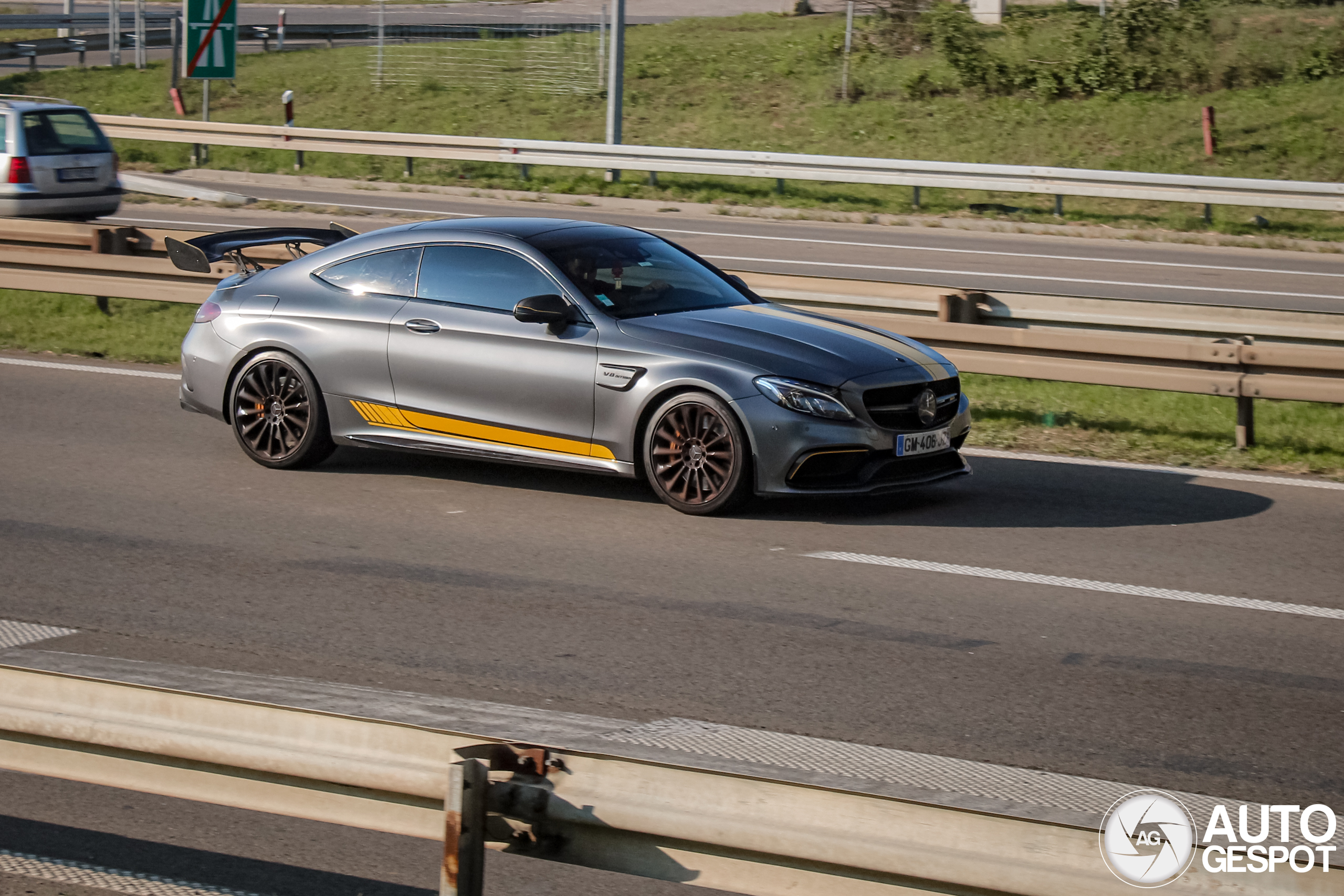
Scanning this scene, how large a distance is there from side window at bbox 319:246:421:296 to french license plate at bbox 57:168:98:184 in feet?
36.1

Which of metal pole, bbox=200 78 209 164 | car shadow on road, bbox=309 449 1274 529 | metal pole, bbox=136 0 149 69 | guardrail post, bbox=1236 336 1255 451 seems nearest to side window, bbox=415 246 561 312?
car shadow on road, bbox=309 449 1274 529

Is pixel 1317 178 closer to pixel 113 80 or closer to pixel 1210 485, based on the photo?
pixel 1210 485

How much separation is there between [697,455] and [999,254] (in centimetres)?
1336

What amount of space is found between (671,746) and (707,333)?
3.62 m

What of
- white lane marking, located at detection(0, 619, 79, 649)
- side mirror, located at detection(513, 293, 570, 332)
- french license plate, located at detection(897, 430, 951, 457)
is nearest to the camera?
white lane marking, located at detection(0, 619, 79, 649)

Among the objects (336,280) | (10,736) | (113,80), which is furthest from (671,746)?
(113,80)

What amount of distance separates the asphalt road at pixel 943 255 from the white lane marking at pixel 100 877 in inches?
498

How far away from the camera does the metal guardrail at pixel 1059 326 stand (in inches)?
391

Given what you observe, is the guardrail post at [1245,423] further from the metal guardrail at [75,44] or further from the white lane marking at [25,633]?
the metal guardrail at [75,44]

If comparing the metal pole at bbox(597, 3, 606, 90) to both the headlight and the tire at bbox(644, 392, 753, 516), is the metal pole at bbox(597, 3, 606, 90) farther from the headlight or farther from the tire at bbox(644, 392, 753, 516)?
the headlight

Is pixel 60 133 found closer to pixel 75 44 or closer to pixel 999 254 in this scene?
pixel 999 254

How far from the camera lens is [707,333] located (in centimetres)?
827

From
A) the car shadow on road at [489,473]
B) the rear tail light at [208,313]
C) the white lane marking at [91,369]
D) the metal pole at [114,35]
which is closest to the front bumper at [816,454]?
the car shadow on road at [489,473]

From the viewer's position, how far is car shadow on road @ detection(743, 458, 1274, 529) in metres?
8.26
